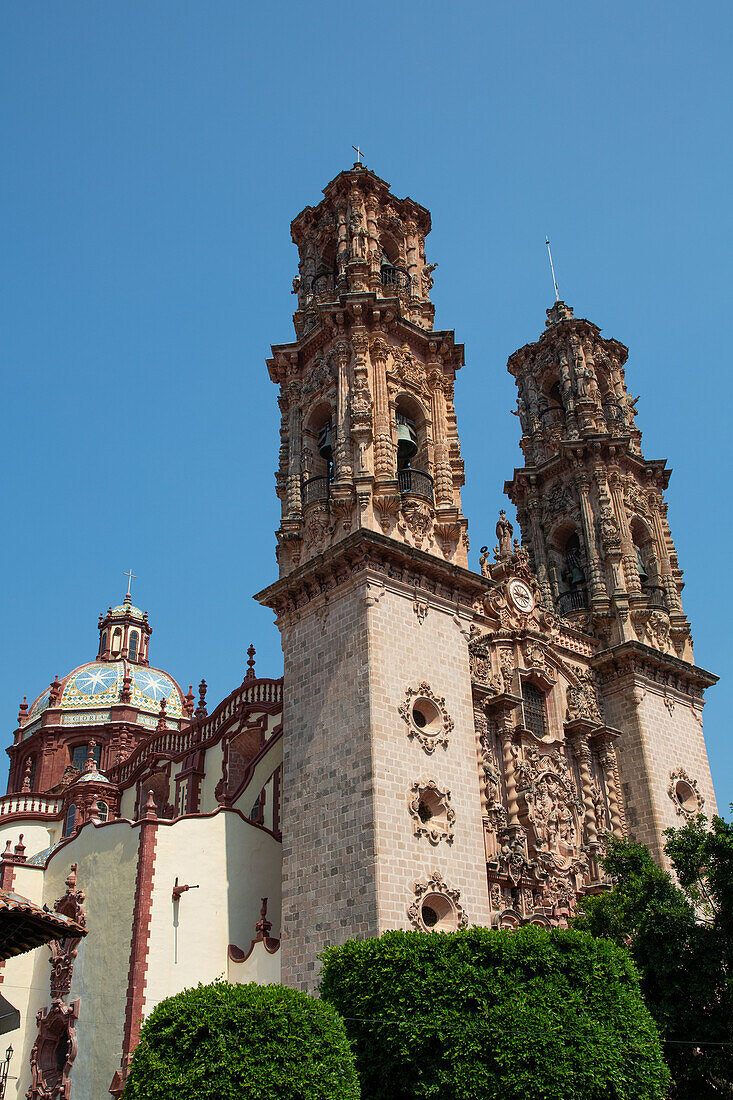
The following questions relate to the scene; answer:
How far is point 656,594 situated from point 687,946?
16537mm

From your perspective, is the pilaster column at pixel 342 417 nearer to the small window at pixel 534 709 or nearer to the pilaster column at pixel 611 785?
the small window at pixel 534 709

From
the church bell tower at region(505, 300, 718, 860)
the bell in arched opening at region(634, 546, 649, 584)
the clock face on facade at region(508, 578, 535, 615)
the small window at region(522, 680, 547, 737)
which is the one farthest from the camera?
the bell in arched opening at region(634, 546, 649, 584)

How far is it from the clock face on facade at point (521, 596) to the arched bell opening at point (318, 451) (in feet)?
23.4

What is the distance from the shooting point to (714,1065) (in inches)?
813

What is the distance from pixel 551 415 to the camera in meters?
41.6

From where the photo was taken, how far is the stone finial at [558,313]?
43.2 m

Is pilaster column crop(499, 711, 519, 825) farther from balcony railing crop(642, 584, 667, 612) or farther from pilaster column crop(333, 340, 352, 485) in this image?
balcony railing crop(642, 584, 667, 612)

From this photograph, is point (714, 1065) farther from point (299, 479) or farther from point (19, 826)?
point (19, 826)

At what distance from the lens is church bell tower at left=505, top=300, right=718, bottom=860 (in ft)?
105

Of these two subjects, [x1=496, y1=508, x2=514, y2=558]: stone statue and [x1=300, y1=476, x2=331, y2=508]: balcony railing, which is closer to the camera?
[x1=300, y1=476, x2=331, y2=508]: balcony railing

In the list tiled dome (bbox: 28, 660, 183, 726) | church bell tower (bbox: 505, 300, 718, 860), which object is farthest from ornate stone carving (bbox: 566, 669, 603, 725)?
tiled dome (bbox: 28, 660, 183, 726)

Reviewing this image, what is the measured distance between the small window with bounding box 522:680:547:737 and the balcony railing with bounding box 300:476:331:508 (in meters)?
8.75

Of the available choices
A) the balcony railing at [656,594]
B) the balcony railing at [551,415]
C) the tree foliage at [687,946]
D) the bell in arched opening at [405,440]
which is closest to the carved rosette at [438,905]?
the tree foliage at [687,946]

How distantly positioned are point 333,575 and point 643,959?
11569 mm
